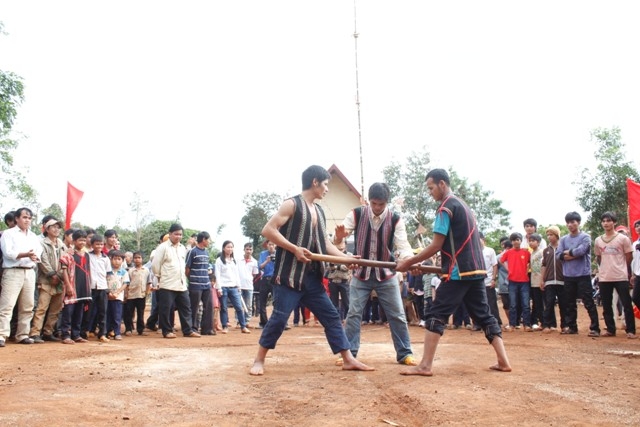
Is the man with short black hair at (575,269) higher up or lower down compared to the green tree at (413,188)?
lower down

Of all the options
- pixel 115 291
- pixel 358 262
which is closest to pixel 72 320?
pixel 115 291

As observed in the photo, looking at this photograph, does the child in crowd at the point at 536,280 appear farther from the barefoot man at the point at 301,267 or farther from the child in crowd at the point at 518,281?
the barefoot man at the point at 301,267

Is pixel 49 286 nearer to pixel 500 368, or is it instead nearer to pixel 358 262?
pixel 358 262

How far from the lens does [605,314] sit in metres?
9.94

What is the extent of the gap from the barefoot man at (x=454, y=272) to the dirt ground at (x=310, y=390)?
28 cm

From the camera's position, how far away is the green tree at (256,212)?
126 ft

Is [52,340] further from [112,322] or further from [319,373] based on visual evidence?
[319,373]

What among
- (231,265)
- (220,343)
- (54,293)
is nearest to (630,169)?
(231,265)

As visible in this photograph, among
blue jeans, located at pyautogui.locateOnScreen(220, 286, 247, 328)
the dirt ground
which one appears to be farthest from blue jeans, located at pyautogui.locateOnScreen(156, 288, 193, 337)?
the dirt ground

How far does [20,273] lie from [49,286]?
62 centimetres

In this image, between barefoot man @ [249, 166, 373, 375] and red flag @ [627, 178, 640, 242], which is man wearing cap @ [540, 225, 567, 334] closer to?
red flag @ [627, 178, 640, 242]

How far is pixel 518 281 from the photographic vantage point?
38.2ft

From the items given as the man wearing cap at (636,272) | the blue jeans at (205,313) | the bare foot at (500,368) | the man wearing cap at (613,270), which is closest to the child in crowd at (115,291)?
the blue jeans at (205,313)

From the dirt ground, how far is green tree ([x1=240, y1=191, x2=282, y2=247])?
101ft
